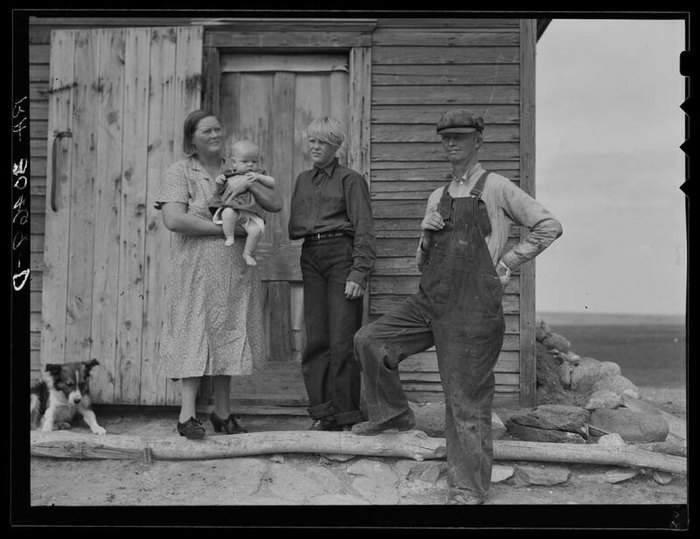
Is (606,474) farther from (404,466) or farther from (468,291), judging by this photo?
(468,291)

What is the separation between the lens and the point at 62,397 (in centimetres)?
525

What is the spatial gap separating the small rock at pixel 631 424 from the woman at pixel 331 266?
1.87 meters

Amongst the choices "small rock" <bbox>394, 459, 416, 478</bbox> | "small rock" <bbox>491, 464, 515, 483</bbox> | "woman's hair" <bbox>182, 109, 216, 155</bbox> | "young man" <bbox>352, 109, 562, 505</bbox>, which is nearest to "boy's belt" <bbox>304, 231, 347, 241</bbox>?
"young man" <bbox>352, 109, 562, 505</bbox>

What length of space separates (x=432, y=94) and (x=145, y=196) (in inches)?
93.9

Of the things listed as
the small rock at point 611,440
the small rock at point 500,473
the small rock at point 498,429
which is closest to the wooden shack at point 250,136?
the small rock at point 498,429

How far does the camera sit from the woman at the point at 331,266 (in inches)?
191

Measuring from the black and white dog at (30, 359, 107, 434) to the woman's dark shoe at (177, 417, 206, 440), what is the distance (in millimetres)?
743

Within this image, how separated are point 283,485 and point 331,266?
1.42 meters

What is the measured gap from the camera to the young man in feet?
14.2

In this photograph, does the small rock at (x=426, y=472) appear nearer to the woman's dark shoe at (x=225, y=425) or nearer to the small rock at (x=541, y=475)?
the small rock at (x=541, y=475)

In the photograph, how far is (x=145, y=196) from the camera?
5789 millimetres
